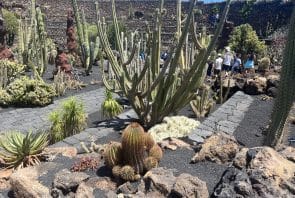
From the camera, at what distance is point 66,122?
7844 millimetres

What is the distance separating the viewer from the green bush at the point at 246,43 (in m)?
21.5

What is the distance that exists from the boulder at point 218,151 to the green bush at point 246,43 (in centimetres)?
1628

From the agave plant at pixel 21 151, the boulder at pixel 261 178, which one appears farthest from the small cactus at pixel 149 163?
the agave plant at pixel 21 151

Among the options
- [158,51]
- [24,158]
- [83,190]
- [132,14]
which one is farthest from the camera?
[132,14]

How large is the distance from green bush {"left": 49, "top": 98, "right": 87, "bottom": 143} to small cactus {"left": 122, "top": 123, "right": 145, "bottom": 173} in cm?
312

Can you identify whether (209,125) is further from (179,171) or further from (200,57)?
(179,171)

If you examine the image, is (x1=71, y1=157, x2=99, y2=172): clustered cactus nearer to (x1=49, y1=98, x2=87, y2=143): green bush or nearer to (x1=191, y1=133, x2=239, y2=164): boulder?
(x1=191, y1=133, x2=239, y2=164): boulder

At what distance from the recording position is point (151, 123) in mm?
7684

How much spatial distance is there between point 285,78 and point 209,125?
279cm

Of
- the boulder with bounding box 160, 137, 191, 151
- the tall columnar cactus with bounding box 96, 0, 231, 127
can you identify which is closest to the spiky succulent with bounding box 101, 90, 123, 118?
the tall columnar cactus with bounding box 96, 0, 231, 127

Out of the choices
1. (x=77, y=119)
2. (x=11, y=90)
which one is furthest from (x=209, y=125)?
(x=11, y=90)

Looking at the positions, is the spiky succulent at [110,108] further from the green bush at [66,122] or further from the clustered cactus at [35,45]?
the clustered cactus at [35,45]

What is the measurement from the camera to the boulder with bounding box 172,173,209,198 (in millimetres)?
4055

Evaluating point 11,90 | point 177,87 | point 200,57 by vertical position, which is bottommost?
point 11,90
